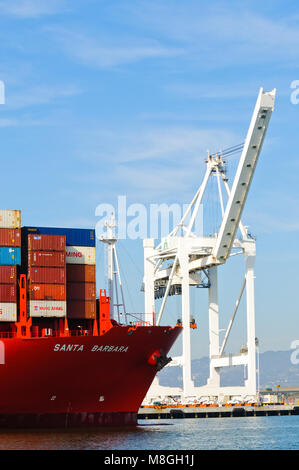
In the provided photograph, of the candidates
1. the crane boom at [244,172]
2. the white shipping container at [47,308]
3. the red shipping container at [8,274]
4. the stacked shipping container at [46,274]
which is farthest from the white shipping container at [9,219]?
the crane boom at [244,172]

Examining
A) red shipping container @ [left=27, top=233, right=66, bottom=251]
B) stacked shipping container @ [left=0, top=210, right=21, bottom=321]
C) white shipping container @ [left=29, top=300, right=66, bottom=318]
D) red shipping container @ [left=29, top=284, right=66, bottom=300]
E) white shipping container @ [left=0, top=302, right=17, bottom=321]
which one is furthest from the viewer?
red shipping container @ [left=27, top=233, right=66, bottom=251]

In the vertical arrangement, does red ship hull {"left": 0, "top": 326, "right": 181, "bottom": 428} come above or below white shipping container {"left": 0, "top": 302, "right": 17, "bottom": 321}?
below

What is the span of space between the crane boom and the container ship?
2058 cm

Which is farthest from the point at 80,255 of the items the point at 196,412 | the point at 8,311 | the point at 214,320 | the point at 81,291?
the point at 214,320

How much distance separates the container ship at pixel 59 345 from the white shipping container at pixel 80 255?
0.26 m

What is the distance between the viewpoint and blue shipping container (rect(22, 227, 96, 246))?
51.6 meters

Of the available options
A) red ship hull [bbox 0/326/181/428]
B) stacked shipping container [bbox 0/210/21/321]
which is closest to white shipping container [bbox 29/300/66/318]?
stacked shipping container [bbox 0/210/21/321]

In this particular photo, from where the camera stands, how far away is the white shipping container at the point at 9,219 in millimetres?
49969

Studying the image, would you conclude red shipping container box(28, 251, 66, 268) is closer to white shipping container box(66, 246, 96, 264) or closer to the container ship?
the container ship

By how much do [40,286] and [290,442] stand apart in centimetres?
1635

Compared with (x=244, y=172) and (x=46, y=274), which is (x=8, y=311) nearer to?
(x=46, y=274)

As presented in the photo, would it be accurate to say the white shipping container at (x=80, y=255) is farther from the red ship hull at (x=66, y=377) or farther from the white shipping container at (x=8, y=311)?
the red ship hull at (x=66, y=377)

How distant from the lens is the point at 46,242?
50281 mm
